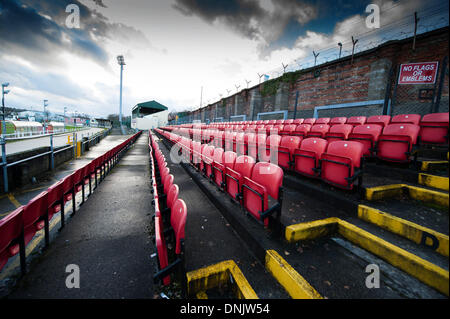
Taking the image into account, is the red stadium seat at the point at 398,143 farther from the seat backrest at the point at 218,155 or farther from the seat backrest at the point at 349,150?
the seat backrest at the point at 218,155

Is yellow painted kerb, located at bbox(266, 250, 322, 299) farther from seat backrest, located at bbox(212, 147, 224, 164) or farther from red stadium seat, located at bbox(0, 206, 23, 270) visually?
red stadium seat, located at bbox(0, 206, 23, 270)

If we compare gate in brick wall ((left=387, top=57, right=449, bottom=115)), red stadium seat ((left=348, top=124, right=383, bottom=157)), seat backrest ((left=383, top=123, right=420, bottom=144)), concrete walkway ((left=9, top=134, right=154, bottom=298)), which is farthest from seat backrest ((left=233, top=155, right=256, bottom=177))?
gate in brick wall ((left=387, top=57, right=449, bottom=115))

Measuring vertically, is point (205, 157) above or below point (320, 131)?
below

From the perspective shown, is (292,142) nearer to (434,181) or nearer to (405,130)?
(405,130)

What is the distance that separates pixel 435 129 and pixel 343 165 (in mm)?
2037

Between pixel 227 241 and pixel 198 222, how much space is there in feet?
1.67

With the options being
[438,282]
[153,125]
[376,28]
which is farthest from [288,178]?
[153,125]

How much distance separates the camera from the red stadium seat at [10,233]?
135cm

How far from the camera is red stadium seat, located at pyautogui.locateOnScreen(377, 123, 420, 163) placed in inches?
101

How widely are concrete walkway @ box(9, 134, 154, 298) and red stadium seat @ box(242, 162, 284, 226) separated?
3.73 ft

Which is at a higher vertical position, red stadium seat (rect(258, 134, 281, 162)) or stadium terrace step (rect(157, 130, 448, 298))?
red stadium seat (rect(258, 134, 281, 162))

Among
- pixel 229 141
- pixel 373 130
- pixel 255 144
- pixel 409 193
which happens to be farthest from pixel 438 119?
pixel 229 141

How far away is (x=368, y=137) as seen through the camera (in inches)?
121

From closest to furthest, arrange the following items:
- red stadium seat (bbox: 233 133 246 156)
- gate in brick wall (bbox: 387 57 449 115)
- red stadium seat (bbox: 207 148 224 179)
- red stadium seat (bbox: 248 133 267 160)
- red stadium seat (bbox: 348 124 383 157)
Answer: red stadium seat (bbox: 348 124 383 157) < red stadium seat (bbox: 207 148 224 179) < red stadium seat (bbox: 248 133 267 160) < red stadium seat (bbox: 233 133 246 156) < gate in brick wall (bbox: 387 57 449 115)
